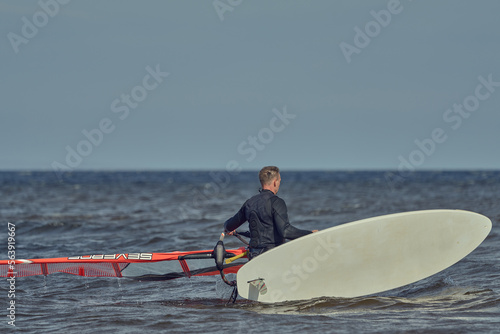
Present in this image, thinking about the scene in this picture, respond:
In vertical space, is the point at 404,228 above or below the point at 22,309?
above

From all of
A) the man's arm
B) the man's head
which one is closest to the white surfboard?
the man's arm

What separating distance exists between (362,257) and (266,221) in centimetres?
129

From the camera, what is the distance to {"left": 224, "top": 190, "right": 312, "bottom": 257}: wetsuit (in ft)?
23.3

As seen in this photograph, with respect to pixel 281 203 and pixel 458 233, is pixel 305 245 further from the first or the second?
pixel 458 233

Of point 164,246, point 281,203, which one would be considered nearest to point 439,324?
point 281,203

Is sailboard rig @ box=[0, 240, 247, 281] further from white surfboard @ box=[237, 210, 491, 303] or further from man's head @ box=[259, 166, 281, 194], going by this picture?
man's head @ box=[259, 166, 281, 194]

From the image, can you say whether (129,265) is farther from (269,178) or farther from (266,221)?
(269,178)

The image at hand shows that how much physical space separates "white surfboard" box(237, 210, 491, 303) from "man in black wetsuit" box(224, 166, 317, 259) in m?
0.17

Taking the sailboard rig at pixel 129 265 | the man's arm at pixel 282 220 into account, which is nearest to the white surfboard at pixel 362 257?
the man's arm at pixel 282 220

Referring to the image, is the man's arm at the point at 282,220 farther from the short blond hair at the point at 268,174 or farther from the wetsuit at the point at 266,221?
the short blond hair at the point at 268,174

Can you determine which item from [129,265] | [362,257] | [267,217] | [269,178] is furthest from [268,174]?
[129,265]

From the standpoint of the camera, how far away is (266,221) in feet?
23.6

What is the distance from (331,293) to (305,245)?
2.66 feet

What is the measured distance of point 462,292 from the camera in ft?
26.3
